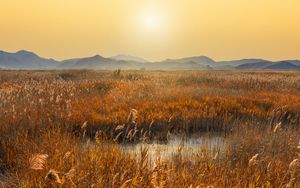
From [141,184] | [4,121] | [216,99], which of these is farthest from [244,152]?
[216,99]

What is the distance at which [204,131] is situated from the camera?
851 centimetres

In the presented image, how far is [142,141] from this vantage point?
648 centimetres

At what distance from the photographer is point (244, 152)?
6.05 meters

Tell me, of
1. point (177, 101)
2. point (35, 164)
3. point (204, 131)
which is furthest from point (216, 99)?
point (35, 164)

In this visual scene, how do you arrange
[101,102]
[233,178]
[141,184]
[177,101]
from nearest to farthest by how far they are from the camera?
[141,184], [233,178], [101,102], [177,101]

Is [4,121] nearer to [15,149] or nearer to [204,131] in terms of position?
[15,149]

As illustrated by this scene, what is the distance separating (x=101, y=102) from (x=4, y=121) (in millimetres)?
3307

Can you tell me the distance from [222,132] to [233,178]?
407 centimetres

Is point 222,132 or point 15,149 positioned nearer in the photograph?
point 15,149

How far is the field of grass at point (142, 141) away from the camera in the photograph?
4.05 meters

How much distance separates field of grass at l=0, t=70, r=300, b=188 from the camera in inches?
159

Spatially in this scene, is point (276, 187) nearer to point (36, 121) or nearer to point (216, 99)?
point (36, 121)

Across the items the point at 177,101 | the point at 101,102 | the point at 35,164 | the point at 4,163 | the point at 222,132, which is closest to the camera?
the point at 35,164

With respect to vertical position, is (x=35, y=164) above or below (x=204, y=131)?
above
